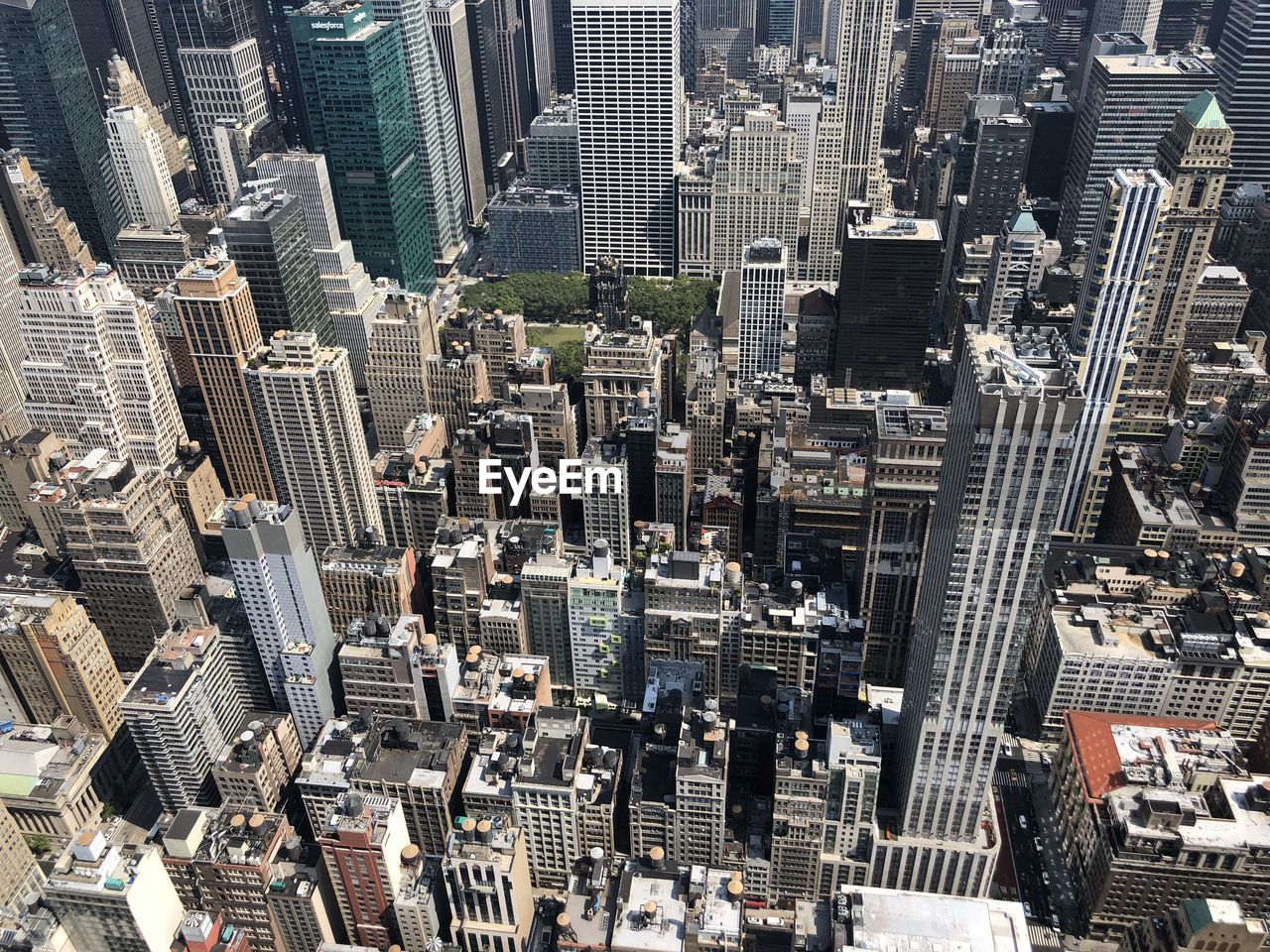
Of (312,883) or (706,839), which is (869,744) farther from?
(312,883)

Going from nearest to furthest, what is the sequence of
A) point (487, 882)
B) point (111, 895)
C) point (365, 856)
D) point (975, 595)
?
point (975, 595), point (111, 895), point (487, 882), point (365, 856)

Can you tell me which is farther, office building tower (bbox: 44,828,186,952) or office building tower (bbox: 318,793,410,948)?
office building tower (bbox: 318,793,410,948)

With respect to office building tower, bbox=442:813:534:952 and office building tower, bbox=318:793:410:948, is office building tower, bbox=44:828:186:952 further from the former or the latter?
office building tower, bbox=442:813:534:952

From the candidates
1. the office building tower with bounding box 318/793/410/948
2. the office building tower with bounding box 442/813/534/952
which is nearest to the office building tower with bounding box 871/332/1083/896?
the office building tower with bounding box 442/813/534/952

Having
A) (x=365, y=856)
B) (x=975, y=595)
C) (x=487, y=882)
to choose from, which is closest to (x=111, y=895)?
(x=365, y=856)

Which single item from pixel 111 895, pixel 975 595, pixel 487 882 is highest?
pixel 975 595

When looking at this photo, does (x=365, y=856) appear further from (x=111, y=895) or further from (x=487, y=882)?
(x=111, y=895)

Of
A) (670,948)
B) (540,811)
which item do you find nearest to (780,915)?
(670,948)
